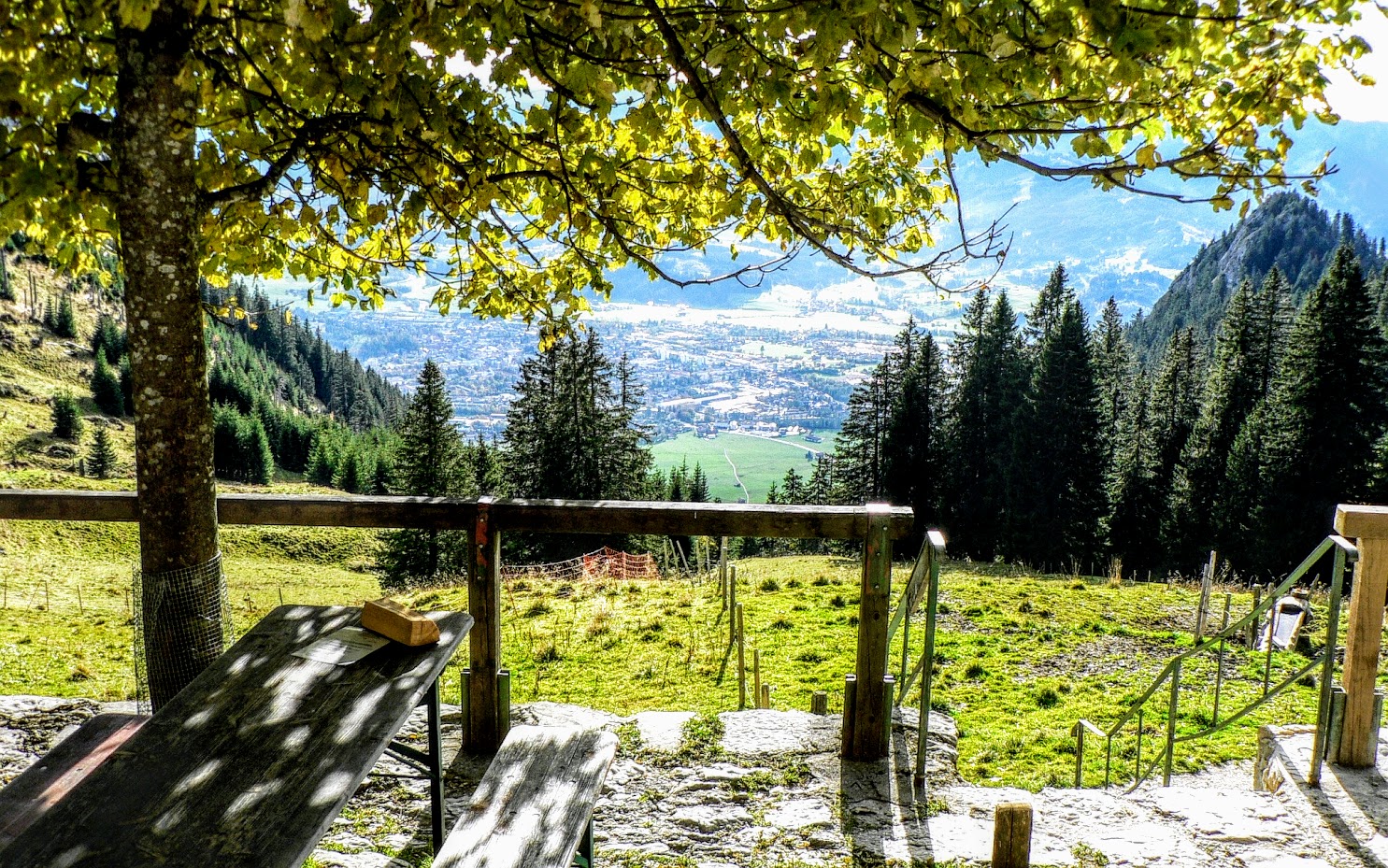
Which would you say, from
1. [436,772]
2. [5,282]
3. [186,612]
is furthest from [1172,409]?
[5,282]

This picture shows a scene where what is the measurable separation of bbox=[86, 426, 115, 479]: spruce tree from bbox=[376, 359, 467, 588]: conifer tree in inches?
1563

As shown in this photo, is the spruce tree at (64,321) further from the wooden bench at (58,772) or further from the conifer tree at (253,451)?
the wooden bench at (58,772)

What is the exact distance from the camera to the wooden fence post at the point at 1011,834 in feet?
10.4

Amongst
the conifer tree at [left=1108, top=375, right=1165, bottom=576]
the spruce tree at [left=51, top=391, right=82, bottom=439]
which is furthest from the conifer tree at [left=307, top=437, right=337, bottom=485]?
the conifer tree at [left=1108, top=375, right=1165, bottom=576]

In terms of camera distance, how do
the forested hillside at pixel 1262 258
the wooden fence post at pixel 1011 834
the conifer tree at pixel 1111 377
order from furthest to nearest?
the forested hillside at pixel 1262 258 < the conifer tree at pixel 1111 377 < the wooden fence post at pixel 1011 834

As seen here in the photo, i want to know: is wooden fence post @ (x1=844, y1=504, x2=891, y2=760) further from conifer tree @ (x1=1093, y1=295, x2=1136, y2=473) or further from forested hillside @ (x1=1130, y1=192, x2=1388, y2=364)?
forested hillside @ (x1=1130, y1=192, x2=1388, y2=364)

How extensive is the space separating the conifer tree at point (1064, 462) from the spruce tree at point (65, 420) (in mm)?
81051

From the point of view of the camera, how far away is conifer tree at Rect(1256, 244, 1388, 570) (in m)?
39.3

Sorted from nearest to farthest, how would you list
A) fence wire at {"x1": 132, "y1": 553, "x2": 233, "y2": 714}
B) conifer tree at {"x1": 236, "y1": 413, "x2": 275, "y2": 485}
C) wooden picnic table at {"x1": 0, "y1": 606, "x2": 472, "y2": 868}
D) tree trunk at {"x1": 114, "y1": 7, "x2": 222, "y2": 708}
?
wooden picnic table at {"x1": 0, "y1": 606, "x2": 472, "y2": 868}
tree trunk at {"x1": 114, "y1": 7, "x2": 222, "y2": 708}
fence wire at {"x1": 132, "y1": 553, "x2": 233, "y2": 714}
conifer tree at {"x1": 236, "y1": 413, "x2": 275, "y2": 485}

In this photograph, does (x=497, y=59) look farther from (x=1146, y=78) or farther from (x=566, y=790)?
(x=566, y=790)

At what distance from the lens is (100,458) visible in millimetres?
74062

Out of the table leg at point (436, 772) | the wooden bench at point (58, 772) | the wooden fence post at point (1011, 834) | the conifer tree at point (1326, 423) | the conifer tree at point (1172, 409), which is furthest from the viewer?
the conifer tree at point (1172, 409)

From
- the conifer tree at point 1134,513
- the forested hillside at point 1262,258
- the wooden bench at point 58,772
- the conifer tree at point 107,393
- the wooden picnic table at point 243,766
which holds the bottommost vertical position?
the conifer tree at point 1134,513

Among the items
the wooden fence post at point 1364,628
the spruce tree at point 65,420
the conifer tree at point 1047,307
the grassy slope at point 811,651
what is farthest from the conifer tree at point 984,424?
the spruce tree at point 65,420
